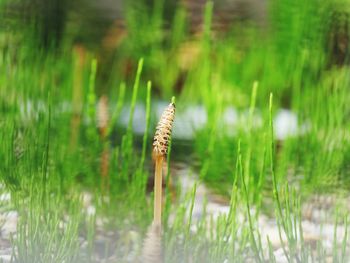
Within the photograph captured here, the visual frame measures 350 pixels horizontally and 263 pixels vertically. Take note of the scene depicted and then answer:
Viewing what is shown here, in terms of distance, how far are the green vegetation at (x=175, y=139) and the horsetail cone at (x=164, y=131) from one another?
2.6 inches

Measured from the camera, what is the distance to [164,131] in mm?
834

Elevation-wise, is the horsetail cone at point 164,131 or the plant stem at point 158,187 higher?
the horsetail cone at point 164,131

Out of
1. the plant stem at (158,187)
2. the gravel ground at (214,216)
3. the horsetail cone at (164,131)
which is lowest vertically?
the gravel ground at (214,216)

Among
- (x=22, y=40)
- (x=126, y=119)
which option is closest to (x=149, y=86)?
(x=126, y=119)

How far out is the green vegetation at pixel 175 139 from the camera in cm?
91

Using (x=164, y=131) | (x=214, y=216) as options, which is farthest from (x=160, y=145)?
(x=214, y=216)

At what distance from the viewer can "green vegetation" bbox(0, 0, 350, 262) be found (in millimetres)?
909

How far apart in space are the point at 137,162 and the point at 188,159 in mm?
62

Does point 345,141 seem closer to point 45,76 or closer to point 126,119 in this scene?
point 126,119

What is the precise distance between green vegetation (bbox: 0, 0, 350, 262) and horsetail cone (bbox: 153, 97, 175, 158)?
0.07 m

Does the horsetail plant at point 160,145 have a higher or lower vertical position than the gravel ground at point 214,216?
higher

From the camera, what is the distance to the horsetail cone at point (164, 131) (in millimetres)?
829

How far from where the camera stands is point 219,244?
895 mm

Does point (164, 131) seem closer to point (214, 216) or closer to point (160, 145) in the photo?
point (160, 145)
